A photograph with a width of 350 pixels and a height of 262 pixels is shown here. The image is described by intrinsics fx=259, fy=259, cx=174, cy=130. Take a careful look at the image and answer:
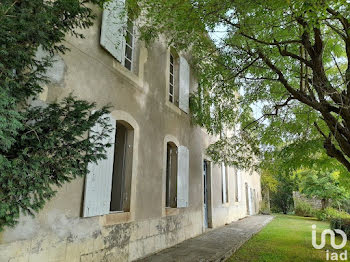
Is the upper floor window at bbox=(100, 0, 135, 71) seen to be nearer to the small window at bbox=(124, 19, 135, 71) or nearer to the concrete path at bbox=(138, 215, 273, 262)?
the small window at bbox=(124, 19, 135, 71)

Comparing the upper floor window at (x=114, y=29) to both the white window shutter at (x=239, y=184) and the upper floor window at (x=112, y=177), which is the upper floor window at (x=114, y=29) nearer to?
the upper floor window at (x=112, y=177)

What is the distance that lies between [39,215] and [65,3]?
2795 mm

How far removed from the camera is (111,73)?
5.34 m

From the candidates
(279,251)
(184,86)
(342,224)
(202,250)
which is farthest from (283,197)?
(202,250)

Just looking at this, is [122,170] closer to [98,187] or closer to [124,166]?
[124,166]

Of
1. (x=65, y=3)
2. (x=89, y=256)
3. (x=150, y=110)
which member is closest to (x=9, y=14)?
(x=65, y=3)

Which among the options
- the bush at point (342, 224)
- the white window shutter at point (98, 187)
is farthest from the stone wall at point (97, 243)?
the bush at point (342, 224)

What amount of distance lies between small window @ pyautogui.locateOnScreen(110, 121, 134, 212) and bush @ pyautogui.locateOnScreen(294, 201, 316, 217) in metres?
22.0

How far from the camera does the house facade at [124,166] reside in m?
3.96

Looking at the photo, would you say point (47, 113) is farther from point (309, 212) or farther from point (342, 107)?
point (309, 212)

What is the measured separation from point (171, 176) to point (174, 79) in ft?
10.6

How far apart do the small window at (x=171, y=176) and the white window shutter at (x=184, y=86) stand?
149 centimetres

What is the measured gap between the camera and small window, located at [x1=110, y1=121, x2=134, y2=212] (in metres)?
Result: 5.66

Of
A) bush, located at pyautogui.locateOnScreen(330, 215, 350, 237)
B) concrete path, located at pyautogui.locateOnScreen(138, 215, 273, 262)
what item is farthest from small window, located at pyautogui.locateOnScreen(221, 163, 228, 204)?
bush, located at pyautogui.locateOnScreen(330, 215, 350, 237)
